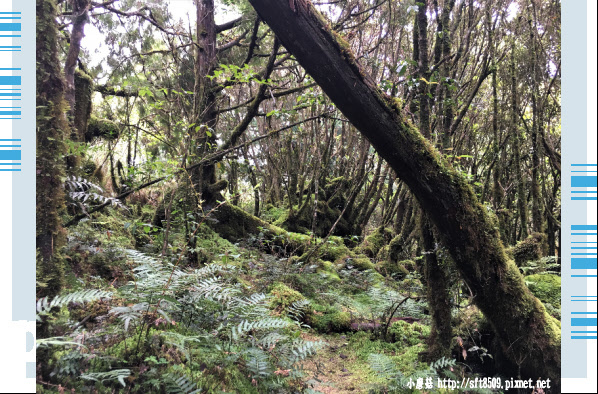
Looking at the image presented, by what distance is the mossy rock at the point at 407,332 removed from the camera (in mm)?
3734

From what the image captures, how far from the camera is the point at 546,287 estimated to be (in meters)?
4.05

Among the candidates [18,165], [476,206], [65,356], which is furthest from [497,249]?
[18,165]

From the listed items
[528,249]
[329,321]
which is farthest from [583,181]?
[329,321]

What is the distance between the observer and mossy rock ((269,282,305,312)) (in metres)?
3.71

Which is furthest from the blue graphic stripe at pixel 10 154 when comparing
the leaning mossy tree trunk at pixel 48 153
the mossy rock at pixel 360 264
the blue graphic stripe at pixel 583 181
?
the mossy rock at pixel 360 264

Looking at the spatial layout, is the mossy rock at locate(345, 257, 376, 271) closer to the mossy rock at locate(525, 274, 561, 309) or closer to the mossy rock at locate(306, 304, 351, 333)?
the mossy rock at locate(306, 304, 351, 333)

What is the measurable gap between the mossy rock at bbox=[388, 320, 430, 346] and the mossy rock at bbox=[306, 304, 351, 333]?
59 cm

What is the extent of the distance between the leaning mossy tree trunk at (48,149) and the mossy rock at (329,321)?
305 centimetres

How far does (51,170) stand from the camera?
185cm

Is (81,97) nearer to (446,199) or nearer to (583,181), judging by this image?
(446,199)

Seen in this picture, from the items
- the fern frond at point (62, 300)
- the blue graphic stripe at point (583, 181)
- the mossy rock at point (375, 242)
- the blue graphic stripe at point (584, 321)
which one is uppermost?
the blue graphic stripe at point (583, 181)

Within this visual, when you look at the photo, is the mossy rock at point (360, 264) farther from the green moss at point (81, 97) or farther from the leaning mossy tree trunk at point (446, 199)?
the green moss at point (81, 97)

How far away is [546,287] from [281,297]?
3.40 meters

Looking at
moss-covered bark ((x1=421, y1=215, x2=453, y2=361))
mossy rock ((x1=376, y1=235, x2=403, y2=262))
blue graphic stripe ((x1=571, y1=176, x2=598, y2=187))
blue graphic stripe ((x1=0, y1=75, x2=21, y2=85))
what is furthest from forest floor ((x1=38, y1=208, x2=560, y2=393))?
mossy rock ((x1=376, y1=235, x2=403, y2=262))
